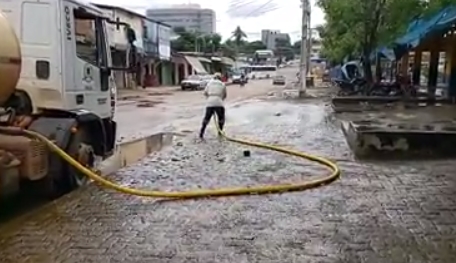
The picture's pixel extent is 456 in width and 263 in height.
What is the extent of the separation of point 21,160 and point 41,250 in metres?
1.75

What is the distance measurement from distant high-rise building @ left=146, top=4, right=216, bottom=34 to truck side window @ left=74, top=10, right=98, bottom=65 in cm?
7137

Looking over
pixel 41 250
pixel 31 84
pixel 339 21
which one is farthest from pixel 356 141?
pixel 339 21

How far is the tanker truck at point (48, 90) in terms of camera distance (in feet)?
24.4

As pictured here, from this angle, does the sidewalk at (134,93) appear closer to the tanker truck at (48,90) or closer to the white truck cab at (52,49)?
the tanker truck at (48,90)

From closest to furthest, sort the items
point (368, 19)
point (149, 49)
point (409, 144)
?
point (409, 144), point (368, 19), point (149, 49)

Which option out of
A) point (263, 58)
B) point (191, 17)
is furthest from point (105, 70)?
point (263, 58)

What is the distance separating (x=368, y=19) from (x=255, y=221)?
818 inches

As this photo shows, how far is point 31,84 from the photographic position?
8.57 metres

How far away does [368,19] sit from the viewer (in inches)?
1036

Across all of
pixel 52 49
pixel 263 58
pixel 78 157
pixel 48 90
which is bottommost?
pixel 78 157

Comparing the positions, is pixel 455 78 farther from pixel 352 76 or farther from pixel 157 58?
pixel 157 58

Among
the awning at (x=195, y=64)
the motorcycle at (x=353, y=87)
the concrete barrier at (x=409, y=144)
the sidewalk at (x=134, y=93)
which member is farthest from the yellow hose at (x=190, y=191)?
the awning at (x=195, y=64)

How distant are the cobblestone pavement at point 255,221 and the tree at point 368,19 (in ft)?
52.7

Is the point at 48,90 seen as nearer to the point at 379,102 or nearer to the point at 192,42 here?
the point at 379,102
